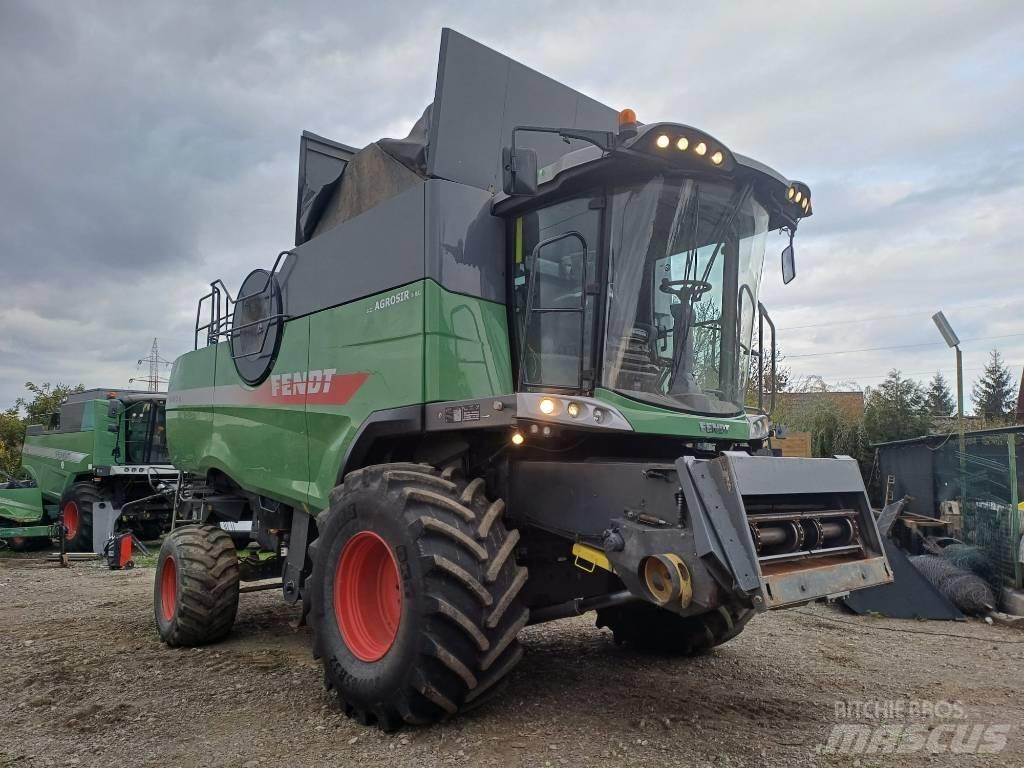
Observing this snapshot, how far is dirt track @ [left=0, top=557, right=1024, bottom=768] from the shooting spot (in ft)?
12.4

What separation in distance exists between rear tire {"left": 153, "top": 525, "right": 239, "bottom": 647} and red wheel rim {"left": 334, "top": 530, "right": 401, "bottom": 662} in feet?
7.29

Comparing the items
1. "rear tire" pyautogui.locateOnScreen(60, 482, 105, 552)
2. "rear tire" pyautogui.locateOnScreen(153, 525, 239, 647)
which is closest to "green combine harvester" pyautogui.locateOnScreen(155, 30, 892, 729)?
"rear tire" pyautogui.locateOnScreen(153, 525, 239, 647)

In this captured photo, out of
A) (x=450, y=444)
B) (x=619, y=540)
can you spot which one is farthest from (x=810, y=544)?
(x=450, y=444)

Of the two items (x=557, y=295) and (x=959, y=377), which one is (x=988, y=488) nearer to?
(x=959, y=377)

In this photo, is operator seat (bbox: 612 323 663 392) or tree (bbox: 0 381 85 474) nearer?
operator seat (bbox: 612 323 663 392)

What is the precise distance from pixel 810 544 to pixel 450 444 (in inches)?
79.3

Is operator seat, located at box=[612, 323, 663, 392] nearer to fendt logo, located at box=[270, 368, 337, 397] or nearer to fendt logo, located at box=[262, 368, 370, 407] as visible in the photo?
fendt logo, located at box=[262, 368, 370, 407]

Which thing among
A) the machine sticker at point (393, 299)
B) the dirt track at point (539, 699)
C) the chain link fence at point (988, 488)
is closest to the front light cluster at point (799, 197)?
the machine sticker at point (393, 299)

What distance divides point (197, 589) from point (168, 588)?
682 millimetres

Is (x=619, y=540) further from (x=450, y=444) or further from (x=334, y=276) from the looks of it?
(x=334, y=276)

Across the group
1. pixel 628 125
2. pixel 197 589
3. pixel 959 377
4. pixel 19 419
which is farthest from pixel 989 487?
pixel 19 419

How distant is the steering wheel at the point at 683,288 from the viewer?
4.54 meters

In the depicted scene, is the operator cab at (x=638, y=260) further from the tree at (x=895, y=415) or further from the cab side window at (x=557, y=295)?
the tree at (x=895, y=415)

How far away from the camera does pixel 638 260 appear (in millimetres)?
4398
